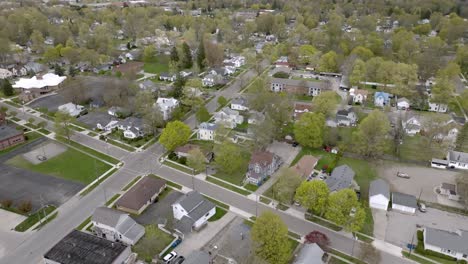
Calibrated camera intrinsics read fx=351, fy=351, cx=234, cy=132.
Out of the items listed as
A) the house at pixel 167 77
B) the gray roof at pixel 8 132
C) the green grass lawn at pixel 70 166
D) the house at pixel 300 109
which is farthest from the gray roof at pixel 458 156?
the gray roof at pixel 8 132

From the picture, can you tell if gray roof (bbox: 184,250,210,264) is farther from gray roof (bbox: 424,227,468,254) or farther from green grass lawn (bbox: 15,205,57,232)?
gray roof (bbox: 424,227,468,254)

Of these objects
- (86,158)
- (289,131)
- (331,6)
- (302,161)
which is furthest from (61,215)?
(331,6)

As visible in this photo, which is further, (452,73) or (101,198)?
(452,73)

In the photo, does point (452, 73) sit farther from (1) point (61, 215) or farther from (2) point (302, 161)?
(1) point (61, 215)

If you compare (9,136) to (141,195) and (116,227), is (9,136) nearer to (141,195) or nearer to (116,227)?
(141,195)

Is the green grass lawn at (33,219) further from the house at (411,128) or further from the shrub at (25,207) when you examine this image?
the house at (411,128)

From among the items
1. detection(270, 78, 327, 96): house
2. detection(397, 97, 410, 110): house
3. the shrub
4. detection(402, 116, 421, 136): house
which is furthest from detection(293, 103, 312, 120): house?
the shrub

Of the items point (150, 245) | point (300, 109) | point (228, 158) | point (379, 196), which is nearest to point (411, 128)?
point (300, 109)
